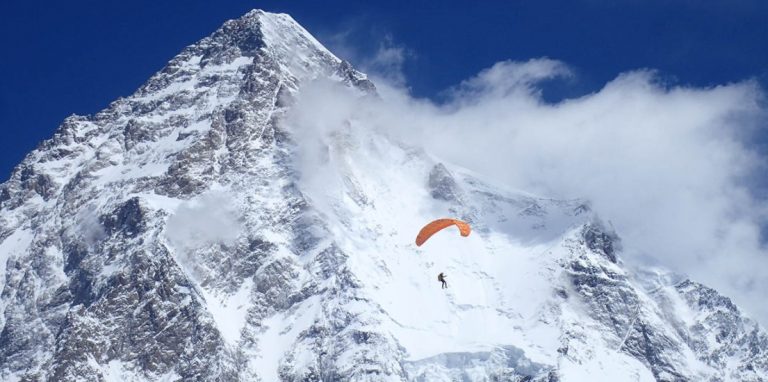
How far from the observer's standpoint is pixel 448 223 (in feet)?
537

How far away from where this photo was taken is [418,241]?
168500mm

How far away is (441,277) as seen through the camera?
16100 cm

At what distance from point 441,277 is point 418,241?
28.7 ft

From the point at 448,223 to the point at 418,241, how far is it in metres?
6.22

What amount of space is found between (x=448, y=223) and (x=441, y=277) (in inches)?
264
